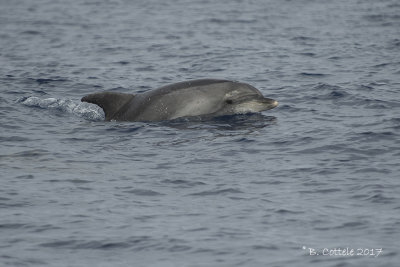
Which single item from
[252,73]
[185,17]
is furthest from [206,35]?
[252,73]

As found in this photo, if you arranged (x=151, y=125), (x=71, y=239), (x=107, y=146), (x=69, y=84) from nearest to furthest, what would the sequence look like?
(x=71, y=239), (x=107, y=146), (x=151, y=125), (x=69, y=84)

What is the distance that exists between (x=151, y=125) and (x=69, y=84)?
811 cm

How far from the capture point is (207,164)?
17688mm

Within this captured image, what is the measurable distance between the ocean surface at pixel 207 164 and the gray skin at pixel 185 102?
383 mm

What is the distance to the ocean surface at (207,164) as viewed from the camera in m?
13.4

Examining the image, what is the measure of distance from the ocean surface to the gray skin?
0.38m

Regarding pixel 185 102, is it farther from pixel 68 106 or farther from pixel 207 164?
pixel 68 106

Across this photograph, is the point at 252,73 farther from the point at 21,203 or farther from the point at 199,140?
the point at 21,203

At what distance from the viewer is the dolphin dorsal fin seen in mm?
21625

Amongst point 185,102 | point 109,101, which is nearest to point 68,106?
point 109,101

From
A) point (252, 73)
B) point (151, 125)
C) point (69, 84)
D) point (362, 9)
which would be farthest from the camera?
point (362, 9)

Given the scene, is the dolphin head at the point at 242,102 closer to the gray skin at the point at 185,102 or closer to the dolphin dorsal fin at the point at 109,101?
the gray skin at the point at 185,102

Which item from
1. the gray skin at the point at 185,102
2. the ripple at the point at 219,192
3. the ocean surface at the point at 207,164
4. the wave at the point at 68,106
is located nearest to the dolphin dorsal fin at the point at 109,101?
the gray skin at the point at 185,102

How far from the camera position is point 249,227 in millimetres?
14148
